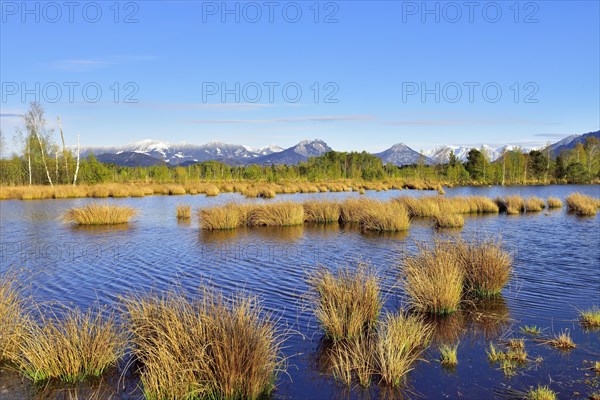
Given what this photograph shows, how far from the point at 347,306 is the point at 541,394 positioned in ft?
10.8

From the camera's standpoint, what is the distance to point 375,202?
24.2 metres

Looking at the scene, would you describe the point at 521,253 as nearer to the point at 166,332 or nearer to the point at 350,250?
the point at 350,250

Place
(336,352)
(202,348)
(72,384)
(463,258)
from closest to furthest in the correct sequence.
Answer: (202,348)
(72,384)
(336,352)
(463,258)

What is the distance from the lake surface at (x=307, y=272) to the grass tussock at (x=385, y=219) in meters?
0.71

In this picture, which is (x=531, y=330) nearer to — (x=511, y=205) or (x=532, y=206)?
(x=511, y=205)

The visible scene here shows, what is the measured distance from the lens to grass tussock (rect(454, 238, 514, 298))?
9.97 metres

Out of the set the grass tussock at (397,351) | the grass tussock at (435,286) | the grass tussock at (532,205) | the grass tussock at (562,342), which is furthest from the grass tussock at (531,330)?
the grass tussock at (532,205)

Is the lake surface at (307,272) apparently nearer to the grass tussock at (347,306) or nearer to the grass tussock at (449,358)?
the grass tussock at (449,358)

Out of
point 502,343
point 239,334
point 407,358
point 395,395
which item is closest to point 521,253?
point 502,343

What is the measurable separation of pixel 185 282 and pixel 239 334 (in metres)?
6.13

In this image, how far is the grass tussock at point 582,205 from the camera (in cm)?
2823

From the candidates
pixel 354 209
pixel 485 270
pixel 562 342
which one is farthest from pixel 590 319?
pixel 354 209

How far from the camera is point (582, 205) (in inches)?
1139

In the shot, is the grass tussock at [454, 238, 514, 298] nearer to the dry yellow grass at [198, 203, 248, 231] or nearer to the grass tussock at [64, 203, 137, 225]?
the dry yellow grass at [198, 203, 248, 231]
